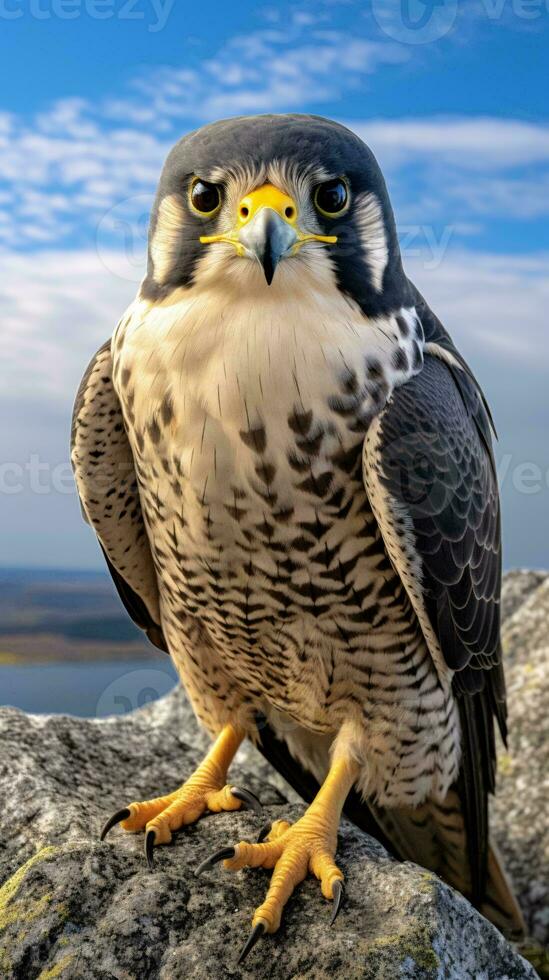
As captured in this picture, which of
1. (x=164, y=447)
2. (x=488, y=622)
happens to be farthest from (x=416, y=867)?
(x=164, y=447)

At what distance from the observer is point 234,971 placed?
7.89ft

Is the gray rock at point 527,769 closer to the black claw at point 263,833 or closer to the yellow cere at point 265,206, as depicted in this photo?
the black claw at point 263,833

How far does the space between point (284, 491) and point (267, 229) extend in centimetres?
78

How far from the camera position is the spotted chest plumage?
8.95ft

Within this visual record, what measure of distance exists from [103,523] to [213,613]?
2.26 feet

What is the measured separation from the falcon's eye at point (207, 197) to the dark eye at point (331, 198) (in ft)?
0.94

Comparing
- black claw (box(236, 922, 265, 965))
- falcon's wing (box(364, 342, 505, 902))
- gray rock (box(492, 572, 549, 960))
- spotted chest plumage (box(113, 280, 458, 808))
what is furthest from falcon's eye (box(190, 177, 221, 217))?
gray rock (box(492, 572, 549, 960))

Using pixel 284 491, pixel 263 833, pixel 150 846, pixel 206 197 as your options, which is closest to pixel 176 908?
pixel 150 846

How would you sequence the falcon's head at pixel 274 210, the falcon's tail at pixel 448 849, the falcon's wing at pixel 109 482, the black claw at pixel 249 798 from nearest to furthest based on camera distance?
1. the falcon's head at pixel 274 210
2. the black claw at pixel 249 798
3. the falcon's wing at pixel 109 482
4. the falcon's tail at pixel 448 849

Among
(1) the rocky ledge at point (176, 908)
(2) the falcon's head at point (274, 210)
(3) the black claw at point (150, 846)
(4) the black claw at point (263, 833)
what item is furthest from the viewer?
(4) the black claw at point (263, 833)

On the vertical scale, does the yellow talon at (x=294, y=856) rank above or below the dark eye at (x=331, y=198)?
below

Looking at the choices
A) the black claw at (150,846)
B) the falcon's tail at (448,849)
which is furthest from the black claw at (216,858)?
the falcon's tail at (448,849)

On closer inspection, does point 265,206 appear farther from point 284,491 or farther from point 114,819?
point 114,819

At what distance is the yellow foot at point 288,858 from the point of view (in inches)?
101
